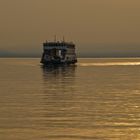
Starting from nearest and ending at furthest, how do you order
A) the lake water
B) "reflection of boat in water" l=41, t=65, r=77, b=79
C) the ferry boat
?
the lake water < "reflection of boat in water" l=41, t=65, r=77, b=79 < the ferry boat

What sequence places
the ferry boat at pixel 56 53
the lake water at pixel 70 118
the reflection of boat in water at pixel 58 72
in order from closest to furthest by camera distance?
the lake water at pixel 70 118
the reflection of boat in water at pixel 58 72
the ferry boat at pixel 56 53

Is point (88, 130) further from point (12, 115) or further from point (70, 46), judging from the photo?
point (70, 46)

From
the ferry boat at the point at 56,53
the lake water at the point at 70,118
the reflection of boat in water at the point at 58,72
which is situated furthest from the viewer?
the ferry boat at the point at 56,53

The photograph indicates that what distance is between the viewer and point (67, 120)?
27.0 meters

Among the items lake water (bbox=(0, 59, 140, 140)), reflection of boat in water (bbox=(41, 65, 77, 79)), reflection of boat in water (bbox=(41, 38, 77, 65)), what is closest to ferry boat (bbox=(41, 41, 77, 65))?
reflection of boat in water (bbox=(41, 38, 77, 65))

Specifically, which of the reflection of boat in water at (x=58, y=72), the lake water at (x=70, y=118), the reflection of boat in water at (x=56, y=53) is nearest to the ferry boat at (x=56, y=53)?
the reflection of boat in water at (x=56, y=53)

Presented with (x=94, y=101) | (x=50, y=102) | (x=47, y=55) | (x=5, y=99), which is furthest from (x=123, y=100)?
(x=47, y=55)

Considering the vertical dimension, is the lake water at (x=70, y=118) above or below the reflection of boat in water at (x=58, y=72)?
above

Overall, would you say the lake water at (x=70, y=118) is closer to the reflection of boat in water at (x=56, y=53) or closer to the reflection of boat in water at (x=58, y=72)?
the reflection of boat in water at (x=58, y=72)

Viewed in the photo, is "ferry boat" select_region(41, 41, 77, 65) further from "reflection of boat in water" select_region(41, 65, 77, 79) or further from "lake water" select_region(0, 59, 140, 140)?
"lake water" select_region(0, 59, 140, 140)

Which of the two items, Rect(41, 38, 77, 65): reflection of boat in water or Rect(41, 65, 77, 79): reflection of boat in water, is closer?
Rect(41, 65, 77, 79): reflection of boat in water

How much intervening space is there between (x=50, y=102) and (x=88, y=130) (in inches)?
530

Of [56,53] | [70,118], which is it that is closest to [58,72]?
[56,53]

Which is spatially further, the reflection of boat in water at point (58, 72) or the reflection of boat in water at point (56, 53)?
the reflection of boat in water at point (56, 53)
